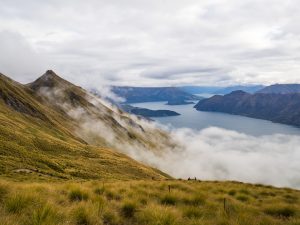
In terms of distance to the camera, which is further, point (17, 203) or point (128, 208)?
point (128, 208)

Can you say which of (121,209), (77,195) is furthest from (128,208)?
(77,195)

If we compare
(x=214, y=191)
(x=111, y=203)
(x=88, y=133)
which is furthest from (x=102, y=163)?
(x=88, y=133)

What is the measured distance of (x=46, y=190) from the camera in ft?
45.7

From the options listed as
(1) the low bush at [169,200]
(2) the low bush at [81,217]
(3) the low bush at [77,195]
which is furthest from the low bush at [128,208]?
(1) the low bush at [169,200]

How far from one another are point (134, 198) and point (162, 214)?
382 centimetres

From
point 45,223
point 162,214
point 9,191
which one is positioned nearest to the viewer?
point 45,223

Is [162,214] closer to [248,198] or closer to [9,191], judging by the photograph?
[9,191]

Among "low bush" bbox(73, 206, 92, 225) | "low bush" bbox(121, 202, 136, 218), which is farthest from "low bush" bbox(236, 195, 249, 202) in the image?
"low bush" bbox(73, 206, 92, 225)

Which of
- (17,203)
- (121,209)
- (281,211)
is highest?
(17,203)

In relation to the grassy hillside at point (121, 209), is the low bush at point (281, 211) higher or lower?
lower

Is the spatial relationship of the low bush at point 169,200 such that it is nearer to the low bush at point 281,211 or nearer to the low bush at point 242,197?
the low bush at point 281,211

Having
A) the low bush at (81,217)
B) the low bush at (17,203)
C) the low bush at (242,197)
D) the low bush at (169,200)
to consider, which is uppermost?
the low bush at (17,203)

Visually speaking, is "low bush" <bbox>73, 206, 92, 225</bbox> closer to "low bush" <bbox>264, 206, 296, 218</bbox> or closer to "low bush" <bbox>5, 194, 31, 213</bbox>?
"low bush" <bbox>5, 194, 31, 213</bbox>

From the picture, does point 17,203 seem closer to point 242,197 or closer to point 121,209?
point 121,209
